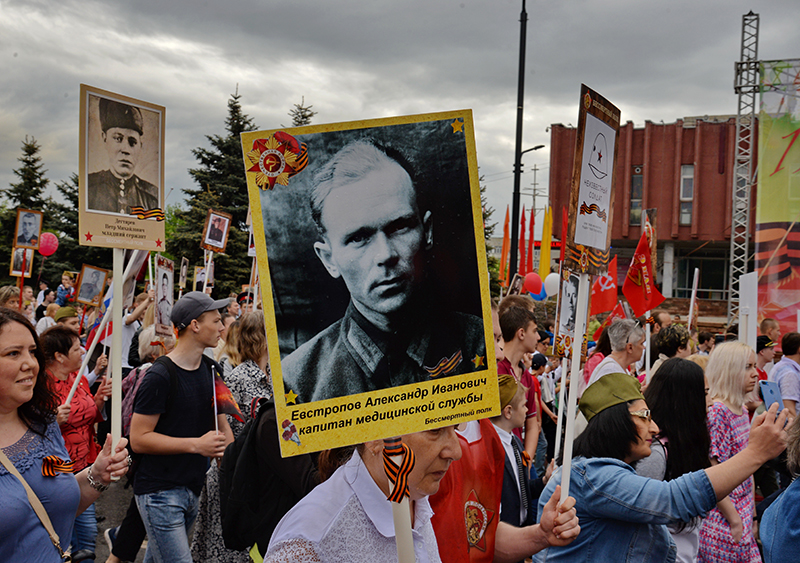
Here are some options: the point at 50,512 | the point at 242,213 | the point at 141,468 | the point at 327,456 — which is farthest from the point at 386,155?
the point at 242,213

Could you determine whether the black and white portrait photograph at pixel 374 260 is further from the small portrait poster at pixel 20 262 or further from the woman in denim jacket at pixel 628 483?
the small portrait poster at pixel 20 262

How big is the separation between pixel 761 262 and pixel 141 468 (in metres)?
12.4

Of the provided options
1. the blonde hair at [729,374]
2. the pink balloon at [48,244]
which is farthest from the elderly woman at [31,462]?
the pink balloon at [48,244]

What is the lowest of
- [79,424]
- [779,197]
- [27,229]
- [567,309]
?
[79,424]

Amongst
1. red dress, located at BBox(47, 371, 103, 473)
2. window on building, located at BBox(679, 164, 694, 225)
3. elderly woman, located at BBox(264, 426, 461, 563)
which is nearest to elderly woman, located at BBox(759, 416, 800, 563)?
elderly woman, located at BBox(264, 426, 461, 563)

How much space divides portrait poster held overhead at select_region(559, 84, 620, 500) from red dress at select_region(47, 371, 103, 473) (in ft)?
13.0

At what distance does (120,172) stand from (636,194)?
35.8 meters

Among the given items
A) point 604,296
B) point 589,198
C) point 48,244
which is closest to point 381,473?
point 589,198

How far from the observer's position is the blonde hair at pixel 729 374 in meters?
4.73

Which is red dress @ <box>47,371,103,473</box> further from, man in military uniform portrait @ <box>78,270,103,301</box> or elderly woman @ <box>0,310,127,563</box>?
man in military uniform portrait @ <box>78,270,103,301</box>

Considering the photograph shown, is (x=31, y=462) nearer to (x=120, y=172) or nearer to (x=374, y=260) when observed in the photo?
(x=120, y=172)

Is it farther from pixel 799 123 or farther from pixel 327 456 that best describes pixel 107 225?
pixel 799 123

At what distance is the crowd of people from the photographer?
1931 millimetres

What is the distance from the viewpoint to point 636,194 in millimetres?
35812
